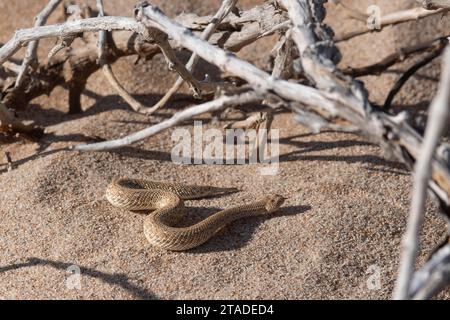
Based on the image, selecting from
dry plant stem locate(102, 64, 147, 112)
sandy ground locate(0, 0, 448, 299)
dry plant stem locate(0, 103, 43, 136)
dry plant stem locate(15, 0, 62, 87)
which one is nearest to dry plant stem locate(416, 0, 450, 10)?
sandy ground locate(0, 0, 448, 299)

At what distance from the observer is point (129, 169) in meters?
5.16

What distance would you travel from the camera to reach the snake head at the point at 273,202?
4.54m

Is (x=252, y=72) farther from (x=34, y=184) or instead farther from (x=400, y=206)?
(x=34, y=184)

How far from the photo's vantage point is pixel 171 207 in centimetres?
458

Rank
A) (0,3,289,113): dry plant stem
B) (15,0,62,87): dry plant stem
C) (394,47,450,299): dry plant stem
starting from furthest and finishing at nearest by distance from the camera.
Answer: (0,3,289,113): dry plant stem → (15,0,62,87): dry plant stem → (394,47,450,299): dry plant stem

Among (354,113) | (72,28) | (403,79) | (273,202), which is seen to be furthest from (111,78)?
(354,113)

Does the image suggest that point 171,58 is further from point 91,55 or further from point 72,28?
point 91,55

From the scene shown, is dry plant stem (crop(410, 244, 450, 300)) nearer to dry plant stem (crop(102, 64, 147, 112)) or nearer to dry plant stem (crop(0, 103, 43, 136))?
dry plant stem (crop(102, 64, 147, 112))

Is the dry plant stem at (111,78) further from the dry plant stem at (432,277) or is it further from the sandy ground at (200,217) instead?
the dry plant stem at (432,277)

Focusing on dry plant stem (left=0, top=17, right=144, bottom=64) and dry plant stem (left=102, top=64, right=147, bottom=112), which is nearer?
dry plant stem (left=0, top=17, right=144, bottom=64)

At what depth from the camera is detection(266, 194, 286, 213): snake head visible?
4.54 m

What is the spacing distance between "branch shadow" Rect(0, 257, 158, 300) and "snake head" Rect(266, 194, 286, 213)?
3.56 ft

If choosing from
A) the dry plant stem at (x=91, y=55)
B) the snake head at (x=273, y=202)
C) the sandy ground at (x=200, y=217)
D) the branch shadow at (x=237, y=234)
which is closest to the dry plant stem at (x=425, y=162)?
the sandy ground at (x=200, y=217)

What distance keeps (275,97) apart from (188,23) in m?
2.67
